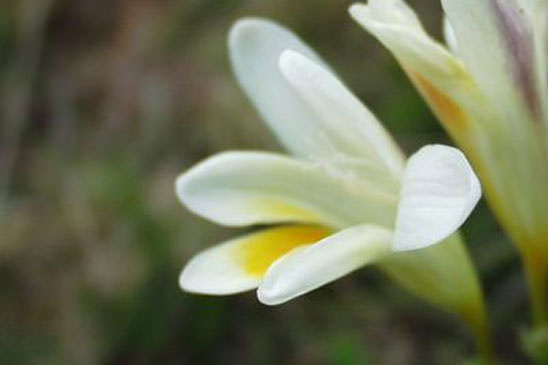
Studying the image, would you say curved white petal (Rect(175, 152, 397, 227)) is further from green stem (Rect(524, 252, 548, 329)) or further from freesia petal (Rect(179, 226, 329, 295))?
green stem (Rect(524, 252, 548, 329))

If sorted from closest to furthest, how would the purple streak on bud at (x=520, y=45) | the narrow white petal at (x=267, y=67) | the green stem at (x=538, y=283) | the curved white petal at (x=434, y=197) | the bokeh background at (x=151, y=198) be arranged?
the curved white petal at (x=434, y=197)
the purple streak on bud at (x=520, y=45)
the green stem at (x=538, y=283)
the narrow white petal at (x=267, y=67)
the bokeh background at (x=151, y=198)

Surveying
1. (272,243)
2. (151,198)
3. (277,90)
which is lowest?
(151,198)

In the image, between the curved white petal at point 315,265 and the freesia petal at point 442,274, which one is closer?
the curved white petal at point 315,265

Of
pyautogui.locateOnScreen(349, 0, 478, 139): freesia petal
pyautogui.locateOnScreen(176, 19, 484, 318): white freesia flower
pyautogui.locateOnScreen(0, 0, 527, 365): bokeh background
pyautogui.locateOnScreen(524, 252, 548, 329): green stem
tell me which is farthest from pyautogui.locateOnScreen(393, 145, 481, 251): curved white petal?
pyautogui.locateOnScreen(0, 0, 527, 365): bokeh background

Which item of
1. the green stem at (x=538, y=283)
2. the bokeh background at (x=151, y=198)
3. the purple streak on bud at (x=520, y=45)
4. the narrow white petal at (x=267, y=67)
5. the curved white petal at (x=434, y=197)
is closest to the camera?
the curved white petal at (x=434, y=197)

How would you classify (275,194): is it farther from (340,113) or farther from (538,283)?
(538,283)

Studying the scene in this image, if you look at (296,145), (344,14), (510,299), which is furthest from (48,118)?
(296,145)

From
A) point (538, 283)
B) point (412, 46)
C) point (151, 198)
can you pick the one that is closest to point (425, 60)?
point (412, 46)

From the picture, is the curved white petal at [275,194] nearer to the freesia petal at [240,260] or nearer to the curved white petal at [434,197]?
the freesia petal at [240,260]

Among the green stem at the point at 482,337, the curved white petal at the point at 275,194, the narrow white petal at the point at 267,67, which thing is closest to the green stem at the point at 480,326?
the green stem at the point at 482,337
